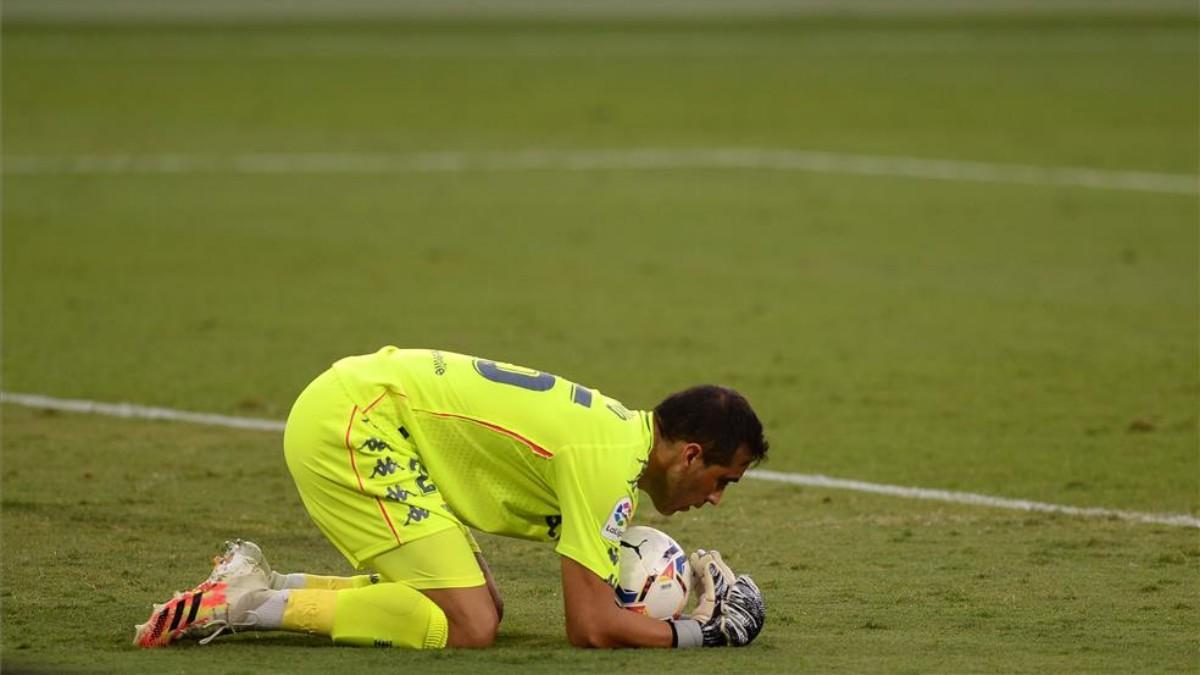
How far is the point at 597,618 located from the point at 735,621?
1.99 ft

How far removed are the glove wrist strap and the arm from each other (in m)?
0.08

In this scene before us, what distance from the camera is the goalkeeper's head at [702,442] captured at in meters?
7.42

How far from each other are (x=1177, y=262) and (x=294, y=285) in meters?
8.47

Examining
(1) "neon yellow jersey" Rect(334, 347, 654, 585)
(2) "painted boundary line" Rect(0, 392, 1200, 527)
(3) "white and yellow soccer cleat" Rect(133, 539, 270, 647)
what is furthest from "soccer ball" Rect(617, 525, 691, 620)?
(2) "painted boundary line" Rect(0, 392, 1200, 527)

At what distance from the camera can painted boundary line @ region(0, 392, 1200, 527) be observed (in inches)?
409

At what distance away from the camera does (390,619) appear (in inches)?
301

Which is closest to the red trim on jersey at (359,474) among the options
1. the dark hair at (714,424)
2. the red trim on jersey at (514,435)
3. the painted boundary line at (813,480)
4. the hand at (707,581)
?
the red trim on jersey at (514,435)

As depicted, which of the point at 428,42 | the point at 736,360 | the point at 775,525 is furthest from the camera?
the point at 428,42

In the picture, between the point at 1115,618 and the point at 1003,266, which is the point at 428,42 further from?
the point at 1115,618

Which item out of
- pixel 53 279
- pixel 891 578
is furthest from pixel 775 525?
pixel 53 279

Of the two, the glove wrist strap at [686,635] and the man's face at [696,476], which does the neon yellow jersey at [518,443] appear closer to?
the man's face at [696,476]

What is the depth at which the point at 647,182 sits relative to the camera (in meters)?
24.2

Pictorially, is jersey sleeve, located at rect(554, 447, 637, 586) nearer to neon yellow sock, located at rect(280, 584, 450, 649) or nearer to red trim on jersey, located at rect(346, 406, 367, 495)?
neon yellow sock, located at rect(280, 584, 450, 649)

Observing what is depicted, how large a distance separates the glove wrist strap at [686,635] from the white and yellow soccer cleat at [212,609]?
5.30 ft
